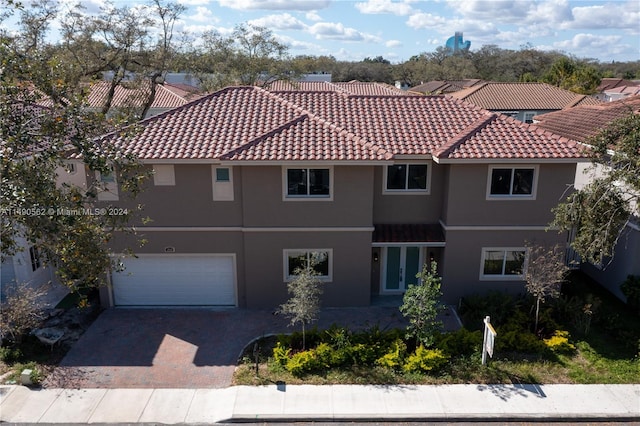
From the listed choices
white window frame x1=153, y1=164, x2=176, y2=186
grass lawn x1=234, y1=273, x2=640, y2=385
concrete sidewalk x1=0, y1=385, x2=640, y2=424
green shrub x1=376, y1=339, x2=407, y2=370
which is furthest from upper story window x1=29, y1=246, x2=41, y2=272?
green shrub x1=376, y1=339, x2=407, y2=370

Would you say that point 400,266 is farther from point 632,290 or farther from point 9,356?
point 9,356

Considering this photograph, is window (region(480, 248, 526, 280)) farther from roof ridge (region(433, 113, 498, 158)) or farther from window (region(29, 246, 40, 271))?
window (region(29, 246, 40, 271))

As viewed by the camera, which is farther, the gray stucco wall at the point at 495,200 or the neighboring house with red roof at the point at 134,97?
the neighboring house with red roof at the point at 134,97

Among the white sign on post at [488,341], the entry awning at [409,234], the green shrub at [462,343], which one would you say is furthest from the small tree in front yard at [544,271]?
the entry awning at [409,234]

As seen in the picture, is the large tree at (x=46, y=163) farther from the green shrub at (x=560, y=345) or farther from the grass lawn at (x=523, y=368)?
the green shrub at (x=560, y=345)

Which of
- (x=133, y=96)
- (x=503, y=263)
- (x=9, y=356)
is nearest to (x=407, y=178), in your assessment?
(x=503, y=263)

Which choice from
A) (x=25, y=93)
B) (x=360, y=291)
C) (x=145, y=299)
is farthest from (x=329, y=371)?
(x=25, y=93)
